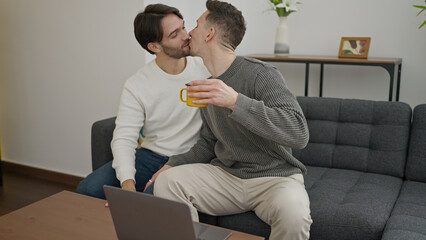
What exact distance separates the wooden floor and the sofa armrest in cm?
91

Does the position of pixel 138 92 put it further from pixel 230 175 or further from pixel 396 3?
pixel 396 3

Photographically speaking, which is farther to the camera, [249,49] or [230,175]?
[249,49]

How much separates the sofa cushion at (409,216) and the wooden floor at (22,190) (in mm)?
2226

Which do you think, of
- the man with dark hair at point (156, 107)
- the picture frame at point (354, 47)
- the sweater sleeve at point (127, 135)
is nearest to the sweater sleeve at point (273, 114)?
the man with dark hair at point (156, 107)

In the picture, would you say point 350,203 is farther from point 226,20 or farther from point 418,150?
point 226,20

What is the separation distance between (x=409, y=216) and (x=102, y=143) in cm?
145

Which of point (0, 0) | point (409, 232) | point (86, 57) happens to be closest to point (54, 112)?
point (86, 57)

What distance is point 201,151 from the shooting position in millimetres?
1980

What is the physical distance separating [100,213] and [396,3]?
2.61 metres

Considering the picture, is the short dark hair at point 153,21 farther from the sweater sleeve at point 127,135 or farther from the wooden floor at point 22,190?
the wooden floor at point 22,190

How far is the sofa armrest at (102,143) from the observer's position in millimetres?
2266

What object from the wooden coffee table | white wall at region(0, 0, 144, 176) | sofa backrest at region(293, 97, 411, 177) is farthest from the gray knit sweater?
white wall at region(0, 0, 144, 176)

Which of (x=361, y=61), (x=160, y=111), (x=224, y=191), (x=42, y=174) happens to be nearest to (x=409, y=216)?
(x=224, y=191)

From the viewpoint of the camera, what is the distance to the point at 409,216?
1682 millimetres
